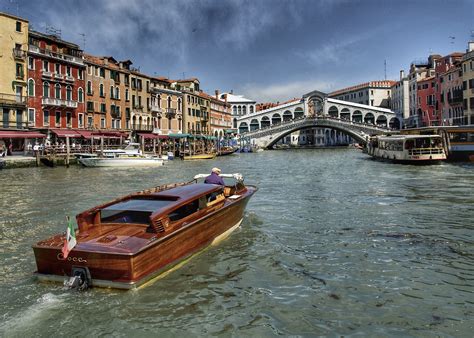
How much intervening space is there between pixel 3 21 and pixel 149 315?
34495mm

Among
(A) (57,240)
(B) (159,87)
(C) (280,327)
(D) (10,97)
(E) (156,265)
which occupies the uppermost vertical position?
(B) (159,87)

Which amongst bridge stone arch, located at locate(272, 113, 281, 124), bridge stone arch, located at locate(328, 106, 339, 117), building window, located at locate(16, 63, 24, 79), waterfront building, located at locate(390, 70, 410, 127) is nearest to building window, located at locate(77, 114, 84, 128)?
building window, located at locate(16, 63, 24, 79)

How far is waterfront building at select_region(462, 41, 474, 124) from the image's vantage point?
45.8 m

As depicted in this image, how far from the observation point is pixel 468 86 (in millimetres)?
46812

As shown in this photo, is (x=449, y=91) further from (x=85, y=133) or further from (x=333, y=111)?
(x=85, y=133)

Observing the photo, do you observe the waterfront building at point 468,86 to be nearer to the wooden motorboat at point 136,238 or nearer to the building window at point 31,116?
the building window at point 31,116

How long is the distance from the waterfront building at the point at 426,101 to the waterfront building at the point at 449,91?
172cm

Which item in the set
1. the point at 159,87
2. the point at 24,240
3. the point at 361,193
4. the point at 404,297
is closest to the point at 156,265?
the point at 404,297

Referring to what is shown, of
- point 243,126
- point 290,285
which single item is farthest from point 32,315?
point 243,126

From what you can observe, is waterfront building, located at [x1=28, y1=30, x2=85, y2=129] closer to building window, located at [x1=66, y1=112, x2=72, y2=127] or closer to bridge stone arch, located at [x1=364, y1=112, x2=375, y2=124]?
building window, located at [x1=66, y1=112, x2=72, y2=127]

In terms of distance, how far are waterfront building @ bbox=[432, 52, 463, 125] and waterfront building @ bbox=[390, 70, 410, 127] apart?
57.3ft

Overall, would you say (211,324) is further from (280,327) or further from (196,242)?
(196,242)

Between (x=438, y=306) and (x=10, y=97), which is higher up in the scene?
(x=10, y=97)

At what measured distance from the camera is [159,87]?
52188 millimetres
